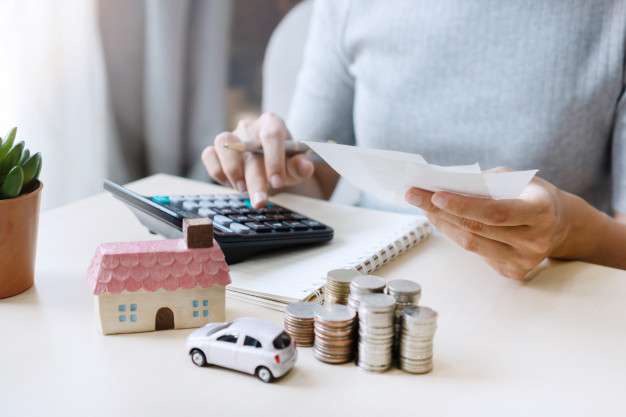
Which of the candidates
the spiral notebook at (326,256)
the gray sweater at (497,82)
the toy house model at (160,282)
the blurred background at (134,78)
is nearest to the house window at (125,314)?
the toy house model at (160,282)

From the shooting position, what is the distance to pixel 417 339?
48cm

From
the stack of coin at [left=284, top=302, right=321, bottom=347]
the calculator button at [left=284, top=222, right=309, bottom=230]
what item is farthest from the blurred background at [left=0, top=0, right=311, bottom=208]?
the stack of coin at [left=284, top=302, right=321, bottom=347]

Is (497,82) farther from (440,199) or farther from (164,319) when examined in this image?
(164,319)

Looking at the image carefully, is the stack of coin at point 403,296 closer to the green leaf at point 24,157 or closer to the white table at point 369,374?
the white table at point 369,374

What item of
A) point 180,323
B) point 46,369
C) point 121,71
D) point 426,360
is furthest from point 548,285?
point 121,71

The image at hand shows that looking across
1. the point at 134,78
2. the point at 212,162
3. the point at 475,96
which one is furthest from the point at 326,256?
the point at 134,78

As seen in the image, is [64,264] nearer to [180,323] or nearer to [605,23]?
[180,323]

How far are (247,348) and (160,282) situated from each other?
0.09 metres

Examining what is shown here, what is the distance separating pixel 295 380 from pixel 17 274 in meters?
0.28

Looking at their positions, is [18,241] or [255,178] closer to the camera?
[18,241]

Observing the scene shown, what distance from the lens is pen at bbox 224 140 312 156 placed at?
0.83 m

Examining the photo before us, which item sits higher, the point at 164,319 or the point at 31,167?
the point at 31,167

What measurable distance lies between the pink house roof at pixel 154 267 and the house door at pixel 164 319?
25 mm

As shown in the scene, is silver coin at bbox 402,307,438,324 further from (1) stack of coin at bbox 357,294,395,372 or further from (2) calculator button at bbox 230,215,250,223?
(2) calculator button at bbox 230,215,250,223
